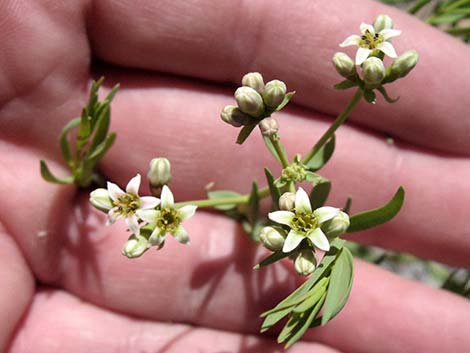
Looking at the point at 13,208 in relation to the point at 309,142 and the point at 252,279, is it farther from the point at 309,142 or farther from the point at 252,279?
the point at 309,142

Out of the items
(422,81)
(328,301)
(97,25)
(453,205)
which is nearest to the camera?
(328,301)

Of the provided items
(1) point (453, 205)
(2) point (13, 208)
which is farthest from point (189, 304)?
(1) point (453, 205)

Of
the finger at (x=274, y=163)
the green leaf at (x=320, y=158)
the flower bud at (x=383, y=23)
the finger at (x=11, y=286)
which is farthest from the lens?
the finger at (x=274, y=163)

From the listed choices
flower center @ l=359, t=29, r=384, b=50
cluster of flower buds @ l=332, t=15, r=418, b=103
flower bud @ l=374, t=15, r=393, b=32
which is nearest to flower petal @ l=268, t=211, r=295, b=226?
cluster of flower buds @ l=332, t=15, r=418, b=103

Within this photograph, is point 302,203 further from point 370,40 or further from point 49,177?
point 49,177

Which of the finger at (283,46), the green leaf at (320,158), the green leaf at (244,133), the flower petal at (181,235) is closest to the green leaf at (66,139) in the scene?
the finger at (283,46)

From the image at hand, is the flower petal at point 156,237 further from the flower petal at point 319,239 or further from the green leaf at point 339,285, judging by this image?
the green leaf at point 339,285
